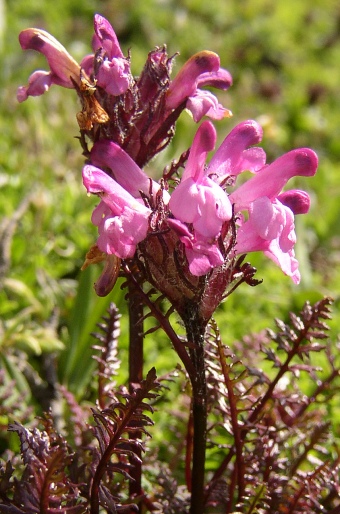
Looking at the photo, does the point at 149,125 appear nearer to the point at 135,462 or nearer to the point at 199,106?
the point at 199,106

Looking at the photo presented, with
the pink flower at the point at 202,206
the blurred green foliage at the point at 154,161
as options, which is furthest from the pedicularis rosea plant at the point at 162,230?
the blurred green foliage at the point at 154,161

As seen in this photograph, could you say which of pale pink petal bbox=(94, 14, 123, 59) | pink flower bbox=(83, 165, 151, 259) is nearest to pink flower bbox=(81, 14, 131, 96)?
pale pink petal bbox=(94, 14, 123, 59)

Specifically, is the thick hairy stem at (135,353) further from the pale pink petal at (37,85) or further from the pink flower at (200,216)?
the pale pink petal at (37,85)

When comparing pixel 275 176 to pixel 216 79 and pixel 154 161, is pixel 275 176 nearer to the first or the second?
pixel 216 79

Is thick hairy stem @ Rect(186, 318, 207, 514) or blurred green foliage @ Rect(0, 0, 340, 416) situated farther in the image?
blurred green foliage @ Rect(0, 0, 340, 416)

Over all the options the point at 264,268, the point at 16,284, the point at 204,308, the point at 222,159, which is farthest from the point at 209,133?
the point at 264,268

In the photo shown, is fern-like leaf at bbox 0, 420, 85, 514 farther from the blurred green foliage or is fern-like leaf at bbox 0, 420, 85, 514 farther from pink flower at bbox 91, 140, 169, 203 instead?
the blurred green foliage
